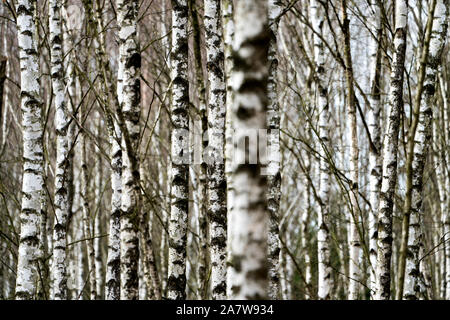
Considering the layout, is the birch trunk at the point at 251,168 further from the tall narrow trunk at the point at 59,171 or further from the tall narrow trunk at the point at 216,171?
the tall narrow trunk at the point at 59,171

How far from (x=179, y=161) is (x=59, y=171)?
7.01 ft

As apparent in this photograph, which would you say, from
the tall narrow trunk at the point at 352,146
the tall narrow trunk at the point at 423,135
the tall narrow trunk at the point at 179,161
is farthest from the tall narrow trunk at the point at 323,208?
the tall narrow trunk at the point at 179,161

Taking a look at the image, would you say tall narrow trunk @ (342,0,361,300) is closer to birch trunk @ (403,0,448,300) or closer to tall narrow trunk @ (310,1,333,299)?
tall narrow trunk @ (310,1,333,299)

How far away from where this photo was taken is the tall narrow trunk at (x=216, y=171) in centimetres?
546

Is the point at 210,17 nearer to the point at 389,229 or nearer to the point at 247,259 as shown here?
the point at 389,229

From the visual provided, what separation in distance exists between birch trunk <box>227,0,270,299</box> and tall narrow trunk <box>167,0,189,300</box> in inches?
126

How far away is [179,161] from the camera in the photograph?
546 cm

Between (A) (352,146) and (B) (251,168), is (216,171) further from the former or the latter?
(B) (251,168)

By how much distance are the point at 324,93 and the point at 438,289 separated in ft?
25.3

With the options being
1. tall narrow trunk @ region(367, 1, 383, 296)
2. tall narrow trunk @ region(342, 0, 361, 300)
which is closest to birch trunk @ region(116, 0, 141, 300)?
tall narrow trunk @ region(342, 0, 361, 300)

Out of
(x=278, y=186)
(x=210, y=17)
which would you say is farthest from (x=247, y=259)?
(x=210, y=17)
